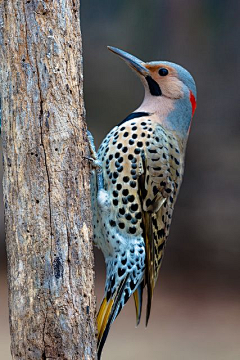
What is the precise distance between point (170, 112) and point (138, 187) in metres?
0.37

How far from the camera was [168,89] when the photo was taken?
103 inches

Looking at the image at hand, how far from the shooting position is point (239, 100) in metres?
5.16

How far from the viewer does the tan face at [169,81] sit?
103 inches

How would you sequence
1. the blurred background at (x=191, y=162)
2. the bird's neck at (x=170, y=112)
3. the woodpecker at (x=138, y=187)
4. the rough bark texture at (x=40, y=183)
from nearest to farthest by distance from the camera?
the rough bark texture at (x=40, y=183) < the woodpecker at (x=138, y=187) < the bird's neck at (x=170, y=112) < the blurred background at (x=191, y=162)

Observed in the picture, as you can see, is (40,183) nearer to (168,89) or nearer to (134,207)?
(134,207)

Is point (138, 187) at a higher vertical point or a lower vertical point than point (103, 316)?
higher

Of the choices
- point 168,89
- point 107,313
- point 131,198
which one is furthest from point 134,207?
point 168,89

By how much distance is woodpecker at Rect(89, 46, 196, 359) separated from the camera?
2439 mm

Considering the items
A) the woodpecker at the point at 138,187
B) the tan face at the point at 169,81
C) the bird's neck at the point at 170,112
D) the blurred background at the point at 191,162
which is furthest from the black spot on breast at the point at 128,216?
the blurred background at the point at 191,162

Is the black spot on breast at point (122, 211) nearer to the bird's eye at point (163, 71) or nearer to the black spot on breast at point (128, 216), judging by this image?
the black spot on breast at point (128, 216)

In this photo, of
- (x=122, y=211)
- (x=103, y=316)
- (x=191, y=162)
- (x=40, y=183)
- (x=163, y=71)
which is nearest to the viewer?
(x=40, y=183)

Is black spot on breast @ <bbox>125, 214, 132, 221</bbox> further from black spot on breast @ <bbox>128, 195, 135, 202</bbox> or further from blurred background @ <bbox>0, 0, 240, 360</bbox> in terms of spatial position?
blurred background @ <bbox>0, 0, 240, 360</bbox>

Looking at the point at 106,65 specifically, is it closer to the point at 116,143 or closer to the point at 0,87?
the point at 116,143

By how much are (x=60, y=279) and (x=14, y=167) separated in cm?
38
